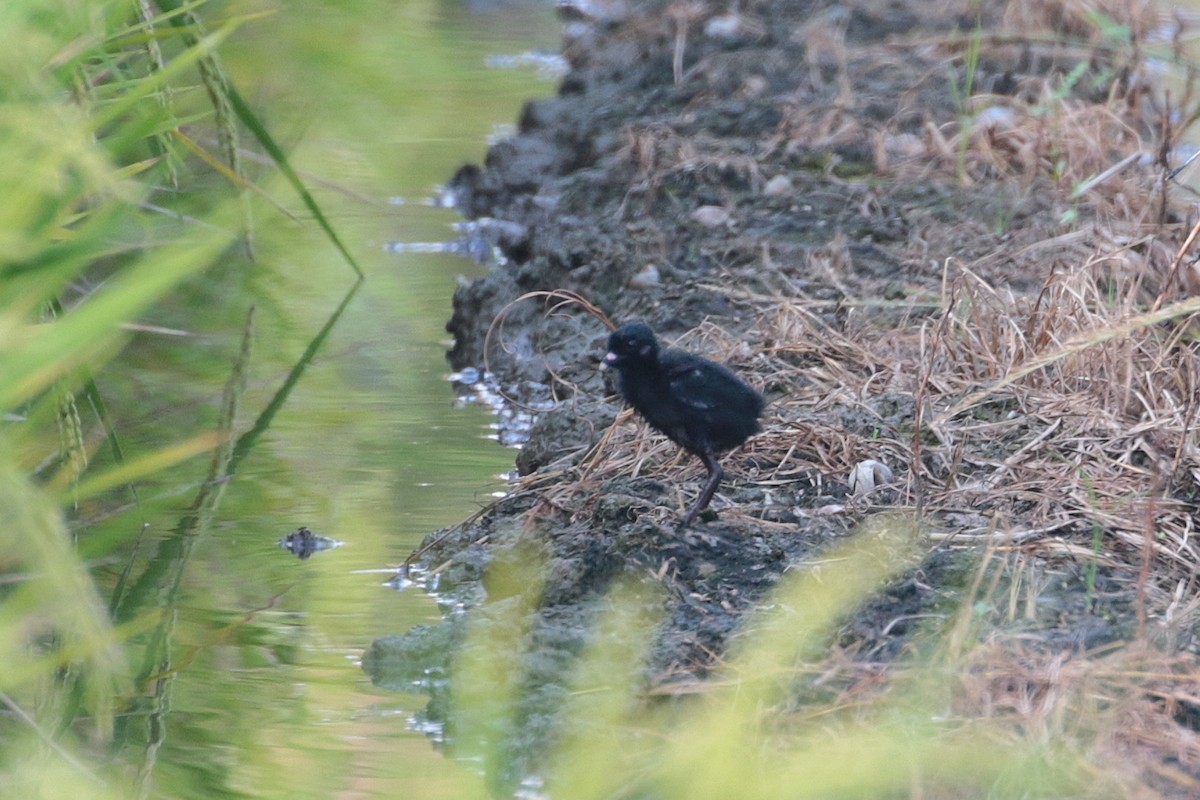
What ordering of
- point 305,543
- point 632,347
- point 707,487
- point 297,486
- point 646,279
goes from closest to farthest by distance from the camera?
1. point 707,487
2. point 632,347
3. point 305,543
4. point 297,486
5. point 646,279

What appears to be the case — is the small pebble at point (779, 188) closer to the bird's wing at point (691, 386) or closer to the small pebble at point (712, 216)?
the small pebble at point (712, 216)

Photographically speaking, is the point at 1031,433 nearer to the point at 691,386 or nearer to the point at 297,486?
the point at 691,386

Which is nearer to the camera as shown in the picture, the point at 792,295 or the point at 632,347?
the point at 632,347

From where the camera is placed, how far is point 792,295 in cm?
556

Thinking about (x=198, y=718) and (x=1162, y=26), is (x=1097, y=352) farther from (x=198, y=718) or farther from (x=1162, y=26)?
(x=1162, y=26)

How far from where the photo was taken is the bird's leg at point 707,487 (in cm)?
A: 382

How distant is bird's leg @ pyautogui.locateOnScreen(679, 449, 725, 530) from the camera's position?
3.82 m

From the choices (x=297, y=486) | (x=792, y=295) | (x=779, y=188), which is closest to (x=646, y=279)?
(x=792, y=295)

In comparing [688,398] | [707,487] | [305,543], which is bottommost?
[305,543]

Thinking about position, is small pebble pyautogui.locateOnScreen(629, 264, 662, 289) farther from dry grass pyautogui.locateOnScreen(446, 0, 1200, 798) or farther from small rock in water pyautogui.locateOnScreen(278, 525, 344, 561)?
small rock in water pyautogui.locateOnScreen(278, 525, 344, 561)

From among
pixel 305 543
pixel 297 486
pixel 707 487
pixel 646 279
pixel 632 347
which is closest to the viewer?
pixel 707 487

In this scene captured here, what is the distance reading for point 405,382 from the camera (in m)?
5.77

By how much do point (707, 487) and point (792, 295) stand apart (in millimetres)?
1850

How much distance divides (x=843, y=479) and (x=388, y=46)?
128 inches
